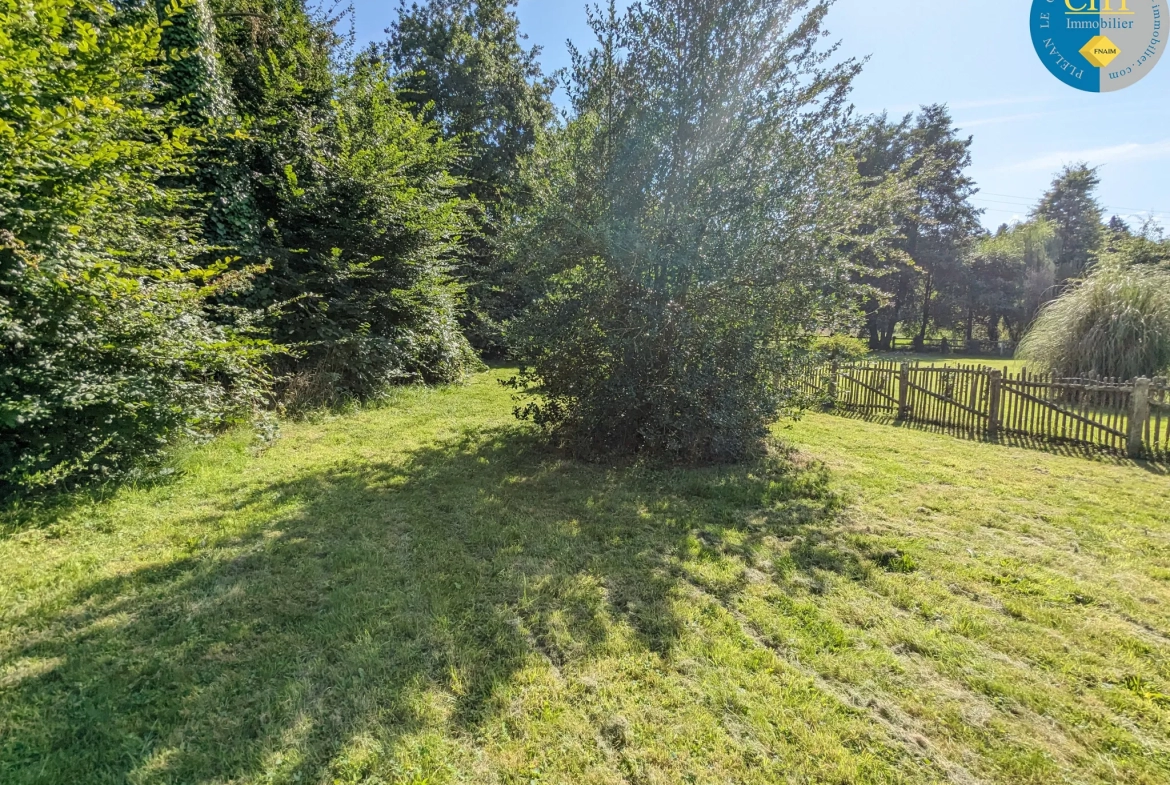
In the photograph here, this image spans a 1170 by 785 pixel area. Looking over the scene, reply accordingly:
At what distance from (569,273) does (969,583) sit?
14.0 ft

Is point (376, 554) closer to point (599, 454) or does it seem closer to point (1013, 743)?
point (599, 454)

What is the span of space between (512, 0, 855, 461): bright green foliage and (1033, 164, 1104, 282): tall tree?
3749 cm

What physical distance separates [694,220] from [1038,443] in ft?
19.7

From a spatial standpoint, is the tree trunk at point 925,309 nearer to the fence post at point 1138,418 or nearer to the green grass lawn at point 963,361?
the green grass lawn at point 963,361

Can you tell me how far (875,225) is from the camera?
5488mm

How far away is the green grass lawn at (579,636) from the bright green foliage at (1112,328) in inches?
242

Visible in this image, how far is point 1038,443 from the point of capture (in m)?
6.66

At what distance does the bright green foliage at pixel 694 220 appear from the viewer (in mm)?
4828

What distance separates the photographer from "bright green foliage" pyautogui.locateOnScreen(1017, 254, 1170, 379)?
8.61 m

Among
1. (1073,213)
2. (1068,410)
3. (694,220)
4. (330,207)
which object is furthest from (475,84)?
(1073,213)

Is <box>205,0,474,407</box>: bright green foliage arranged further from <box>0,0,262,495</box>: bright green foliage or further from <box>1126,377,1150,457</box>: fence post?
<box>1126,377,1150,457</box>: fence post

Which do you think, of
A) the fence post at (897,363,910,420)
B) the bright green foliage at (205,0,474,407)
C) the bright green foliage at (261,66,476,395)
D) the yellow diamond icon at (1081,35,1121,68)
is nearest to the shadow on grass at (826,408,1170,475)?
the fence post at (897,363,910,420)

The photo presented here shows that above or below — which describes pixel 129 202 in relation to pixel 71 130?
below

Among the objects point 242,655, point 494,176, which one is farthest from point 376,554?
point 494,176
